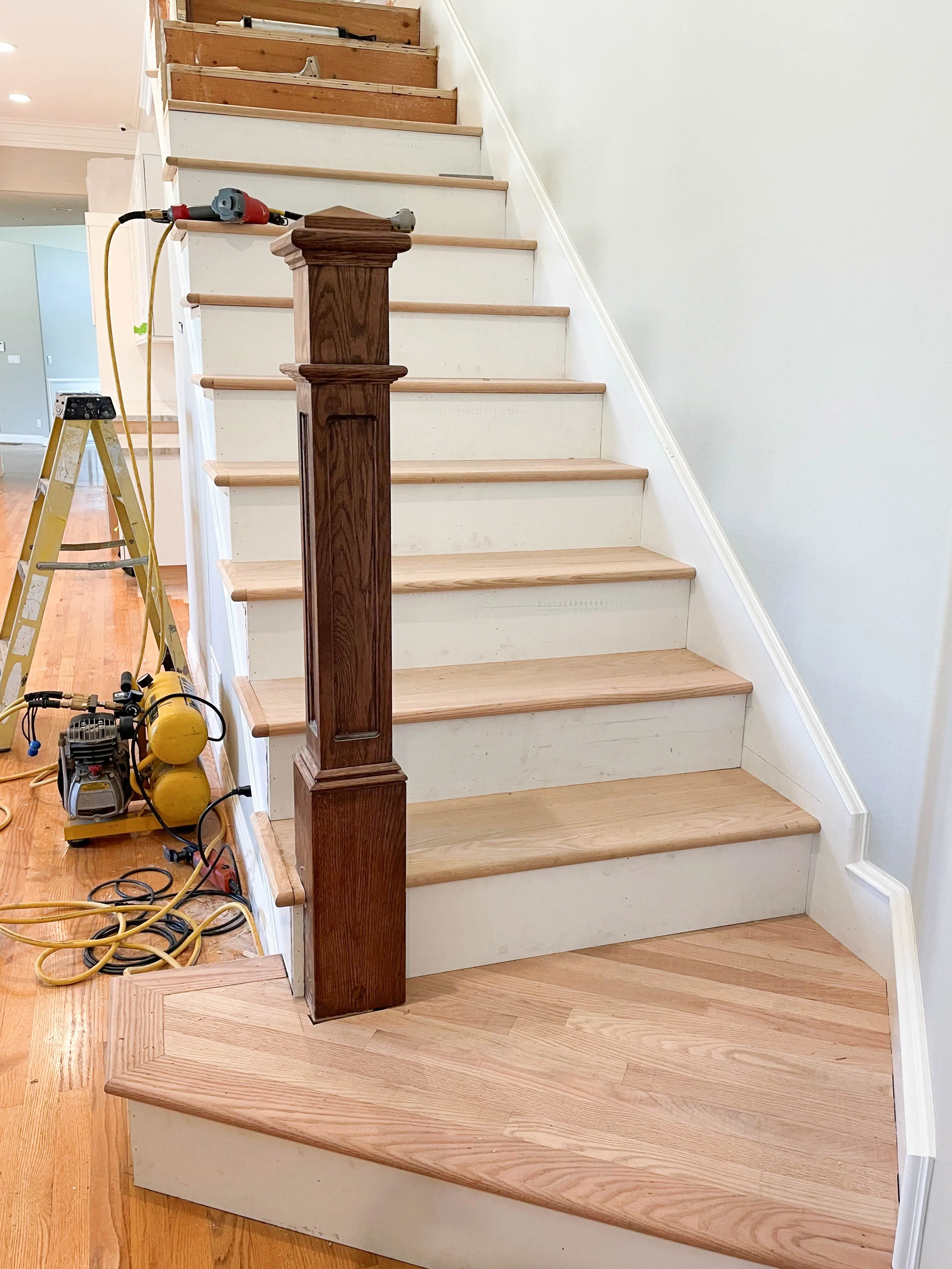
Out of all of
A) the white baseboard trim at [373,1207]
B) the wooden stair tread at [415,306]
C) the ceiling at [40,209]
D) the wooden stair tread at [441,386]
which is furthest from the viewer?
the ceiling at [40,209]

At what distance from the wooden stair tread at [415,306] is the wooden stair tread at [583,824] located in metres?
1.09

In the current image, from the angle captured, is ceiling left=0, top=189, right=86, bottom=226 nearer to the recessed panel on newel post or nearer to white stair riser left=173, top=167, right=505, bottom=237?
white stair riser left=173, top=167, right=505, bottom=237

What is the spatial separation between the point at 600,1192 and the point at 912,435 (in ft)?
3.60

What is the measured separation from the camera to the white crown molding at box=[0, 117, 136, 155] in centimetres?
717

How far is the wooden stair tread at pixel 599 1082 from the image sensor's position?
3.82 feet

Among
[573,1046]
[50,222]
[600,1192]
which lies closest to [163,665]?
[573,1046]

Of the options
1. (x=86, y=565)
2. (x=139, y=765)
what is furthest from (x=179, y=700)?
(x=86, y=565)

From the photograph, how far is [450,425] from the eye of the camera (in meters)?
2.25

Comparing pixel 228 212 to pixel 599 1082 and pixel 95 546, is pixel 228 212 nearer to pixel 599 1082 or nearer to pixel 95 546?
pixel 95 546

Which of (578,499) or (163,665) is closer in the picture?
(578,499)

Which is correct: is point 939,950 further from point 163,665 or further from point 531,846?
point 163,665

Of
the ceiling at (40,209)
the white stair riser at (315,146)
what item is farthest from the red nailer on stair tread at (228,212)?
the ceiling at (40,209)

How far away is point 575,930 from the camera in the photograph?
63.8 inches

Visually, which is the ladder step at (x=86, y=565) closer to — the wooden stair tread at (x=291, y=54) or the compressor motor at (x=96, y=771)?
the compressor motor at (x=96, y=771)
